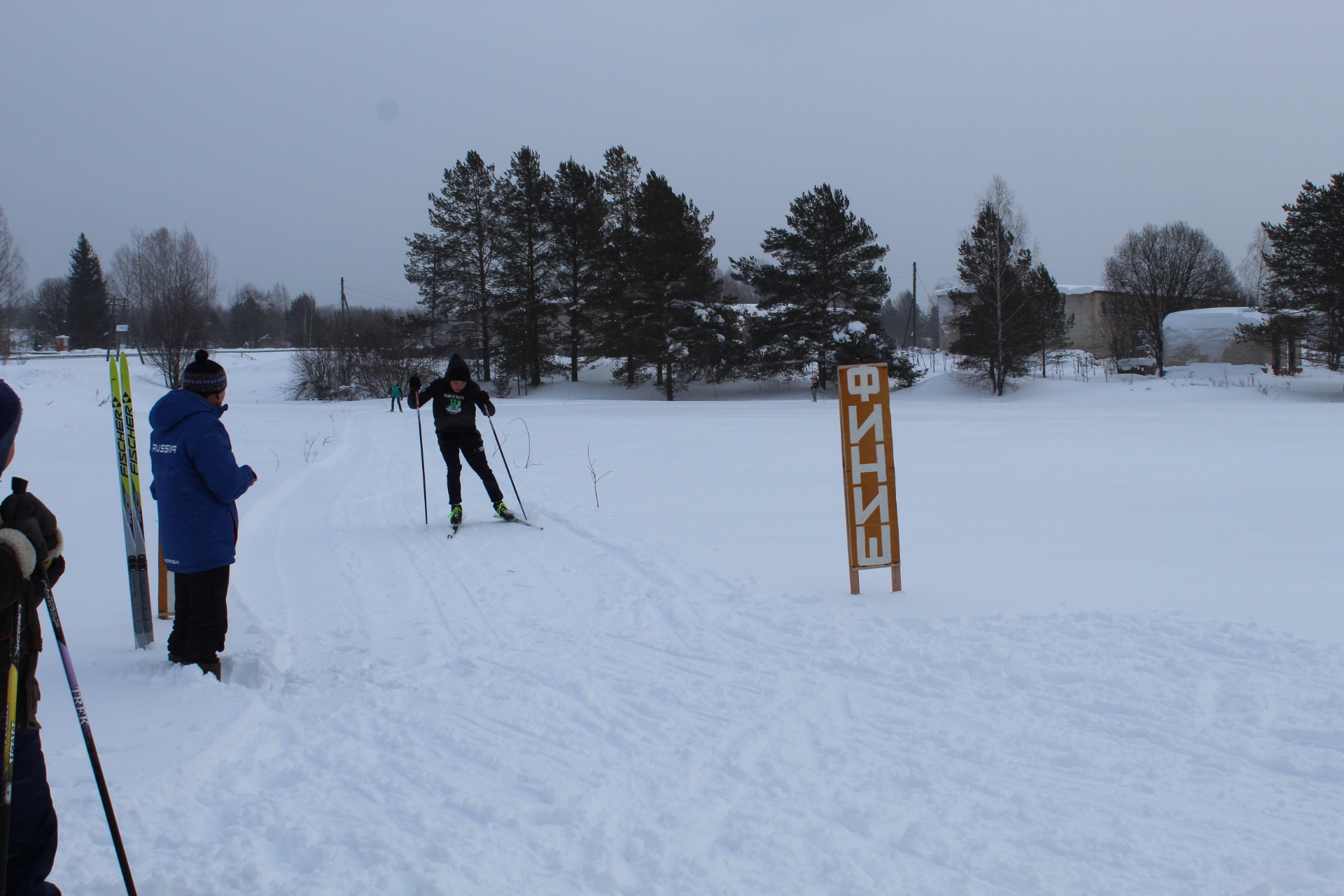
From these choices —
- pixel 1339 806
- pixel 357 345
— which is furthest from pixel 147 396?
pixel 1339 806

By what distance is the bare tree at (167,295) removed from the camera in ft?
98.0

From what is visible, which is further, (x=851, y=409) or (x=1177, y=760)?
(x=851, y=409)

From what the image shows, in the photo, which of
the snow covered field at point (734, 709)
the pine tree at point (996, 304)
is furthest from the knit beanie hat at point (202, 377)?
the pine tree at point (996, 304)

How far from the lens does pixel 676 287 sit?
37.5 metres

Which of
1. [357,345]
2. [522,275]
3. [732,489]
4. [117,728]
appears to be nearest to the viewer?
[117,728]

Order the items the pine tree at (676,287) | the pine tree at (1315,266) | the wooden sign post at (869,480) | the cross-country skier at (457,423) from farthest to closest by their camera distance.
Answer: the pine tree at (676,287), the pine tree at (1315,266), the cross-country skier at (457,423), the wooden sign post at (869,480)

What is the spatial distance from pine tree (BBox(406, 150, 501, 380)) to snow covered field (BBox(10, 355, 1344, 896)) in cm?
3551

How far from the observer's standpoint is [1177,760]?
122 inches

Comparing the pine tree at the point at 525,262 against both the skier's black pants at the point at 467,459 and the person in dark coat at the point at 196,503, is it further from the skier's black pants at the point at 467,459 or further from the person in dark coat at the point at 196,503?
the person in dark coat at the point at 196,503

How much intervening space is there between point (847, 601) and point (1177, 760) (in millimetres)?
2353

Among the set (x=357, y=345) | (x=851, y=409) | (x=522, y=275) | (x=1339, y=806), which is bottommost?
(x=1339, y=806)

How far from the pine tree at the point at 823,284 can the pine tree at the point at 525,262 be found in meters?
10.8

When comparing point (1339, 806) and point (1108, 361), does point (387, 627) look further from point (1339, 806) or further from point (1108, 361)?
point (1108, 361)

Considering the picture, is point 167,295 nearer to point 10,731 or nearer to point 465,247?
point 465,247
